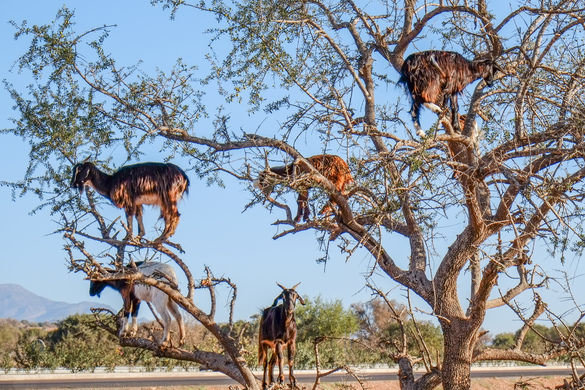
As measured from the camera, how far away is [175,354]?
9.65 m

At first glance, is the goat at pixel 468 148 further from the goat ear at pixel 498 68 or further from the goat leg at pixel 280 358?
the goat leg at pixel 280 358

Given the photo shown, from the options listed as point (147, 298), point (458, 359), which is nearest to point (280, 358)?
point (458, 359)

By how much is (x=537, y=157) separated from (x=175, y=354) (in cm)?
487

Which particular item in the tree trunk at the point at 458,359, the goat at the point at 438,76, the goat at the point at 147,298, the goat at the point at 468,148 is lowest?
the tree trunk at the point at 458,359

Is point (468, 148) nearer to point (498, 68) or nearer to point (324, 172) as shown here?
point (498, 68)

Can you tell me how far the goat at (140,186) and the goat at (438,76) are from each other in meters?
3.00

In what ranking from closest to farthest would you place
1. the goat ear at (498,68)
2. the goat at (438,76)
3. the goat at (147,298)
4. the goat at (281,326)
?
the goat ear at (498,68) < the goat at (281,326) < the goat at (438,76) < the goat at (147,298)

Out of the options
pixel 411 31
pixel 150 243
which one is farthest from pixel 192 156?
pixel 411 31

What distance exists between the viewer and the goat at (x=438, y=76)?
918cm

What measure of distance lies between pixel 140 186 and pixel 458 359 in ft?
14.3

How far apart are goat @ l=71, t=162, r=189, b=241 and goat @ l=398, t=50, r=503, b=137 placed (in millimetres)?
2998

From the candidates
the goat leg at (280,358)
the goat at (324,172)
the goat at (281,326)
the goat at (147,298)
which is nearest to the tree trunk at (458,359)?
the goat at (281,326)

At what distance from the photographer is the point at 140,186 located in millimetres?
9445

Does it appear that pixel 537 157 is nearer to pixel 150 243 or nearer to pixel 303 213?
pixel 303 213
